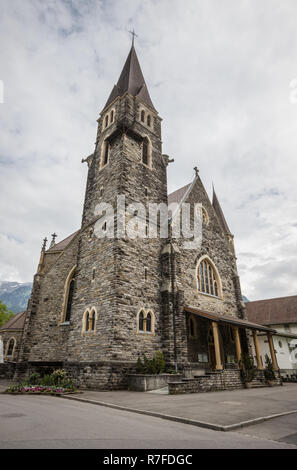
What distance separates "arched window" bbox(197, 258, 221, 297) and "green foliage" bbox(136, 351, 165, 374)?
6.15 meters

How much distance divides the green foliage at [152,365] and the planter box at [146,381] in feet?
1.62

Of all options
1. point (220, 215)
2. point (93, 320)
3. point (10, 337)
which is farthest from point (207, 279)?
point (10, 337)

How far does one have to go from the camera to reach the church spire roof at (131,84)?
22422 mm

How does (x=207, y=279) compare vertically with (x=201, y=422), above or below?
above

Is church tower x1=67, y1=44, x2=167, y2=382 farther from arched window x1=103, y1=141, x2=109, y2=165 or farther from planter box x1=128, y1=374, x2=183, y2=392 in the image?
planter box x1=128, y1=374, x2=183, y2=392

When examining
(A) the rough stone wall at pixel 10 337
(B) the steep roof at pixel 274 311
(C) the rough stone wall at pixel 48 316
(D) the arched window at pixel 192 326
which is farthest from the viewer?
(B) the steep roof at pixel 274 311

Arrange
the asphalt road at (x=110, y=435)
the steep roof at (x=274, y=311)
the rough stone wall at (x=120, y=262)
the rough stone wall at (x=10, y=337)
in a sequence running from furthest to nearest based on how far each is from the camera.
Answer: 1. the steep roof at (x=274, y=311)
2. the rough stone wall at (x=10, y=337)
3. the rough stone wall at (x=120, y=262)
4. the asphalt road at (x=110, y=435)


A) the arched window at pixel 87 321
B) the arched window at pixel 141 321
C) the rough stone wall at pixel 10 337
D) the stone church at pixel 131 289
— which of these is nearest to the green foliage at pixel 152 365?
the stone church at pixel 131 289

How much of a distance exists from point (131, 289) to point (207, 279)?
282 inches

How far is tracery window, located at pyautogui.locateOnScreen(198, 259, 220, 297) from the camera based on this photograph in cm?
1877

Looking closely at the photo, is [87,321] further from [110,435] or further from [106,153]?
[106,153]

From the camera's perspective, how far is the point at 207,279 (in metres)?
19.4

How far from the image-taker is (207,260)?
784 inches

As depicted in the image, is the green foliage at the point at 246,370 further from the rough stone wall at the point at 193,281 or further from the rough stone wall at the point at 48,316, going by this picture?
the rough stone wall at the point at 48,316
